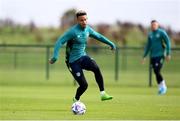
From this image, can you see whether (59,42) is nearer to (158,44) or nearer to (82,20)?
(82,20)

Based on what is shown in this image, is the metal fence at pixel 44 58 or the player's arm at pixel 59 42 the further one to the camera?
the metal fence at pixel 44 58

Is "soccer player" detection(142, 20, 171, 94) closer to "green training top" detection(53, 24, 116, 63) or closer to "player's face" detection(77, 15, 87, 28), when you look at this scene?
"green training top" detection(53, 24, 116, 63)

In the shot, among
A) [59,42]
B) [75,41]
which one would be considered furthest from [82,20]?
[59,42]

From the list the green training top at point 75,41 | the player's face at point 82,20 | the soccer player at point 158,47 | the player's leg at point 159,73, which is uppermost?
the player's face at point 82,20

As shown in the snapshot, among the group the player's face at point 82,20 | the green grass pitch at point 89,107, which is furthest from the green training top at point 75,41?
the green grass pitch at point 89,107

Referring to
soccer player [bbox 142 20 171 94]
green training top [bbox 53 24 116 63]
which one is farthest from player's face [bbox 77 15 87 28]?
soccer player [bbox 142 20 171 94]

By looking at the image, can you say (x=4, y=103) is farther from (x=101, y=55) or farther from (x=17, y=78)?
(x=101, y=55)

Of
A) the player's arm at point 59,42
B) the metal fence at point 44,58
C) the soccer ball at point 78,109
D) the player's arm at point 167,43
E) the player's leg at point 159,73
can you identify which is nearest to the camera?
the soccer ball at point 78,109

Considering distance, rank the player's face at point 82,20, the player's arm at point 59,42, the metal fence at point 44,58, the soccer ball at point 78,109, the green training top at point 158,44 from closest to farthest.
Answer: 1. the soccer ball at point 78,109
2. the player's arm at point 59,42
3. the player's face at point 82,20
4. the green training top at point 158,44
5. the metal fence at point 44,58

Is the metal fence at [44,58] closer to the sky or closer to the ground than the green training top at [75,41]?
closer to the ground

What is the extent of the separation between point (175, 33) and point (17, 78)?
20.3m

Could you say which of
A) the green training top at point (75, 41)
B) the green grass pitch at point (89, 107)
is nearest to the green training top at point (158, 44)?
the green grass pitch at point (89, 107)

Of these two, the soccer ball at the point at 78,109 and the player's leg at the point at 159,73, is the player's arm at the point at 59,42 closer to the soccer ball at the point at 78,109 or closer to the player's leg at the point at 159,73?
the soccer ball at the point at 78,109

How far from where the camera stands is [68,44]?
63.2 feet
